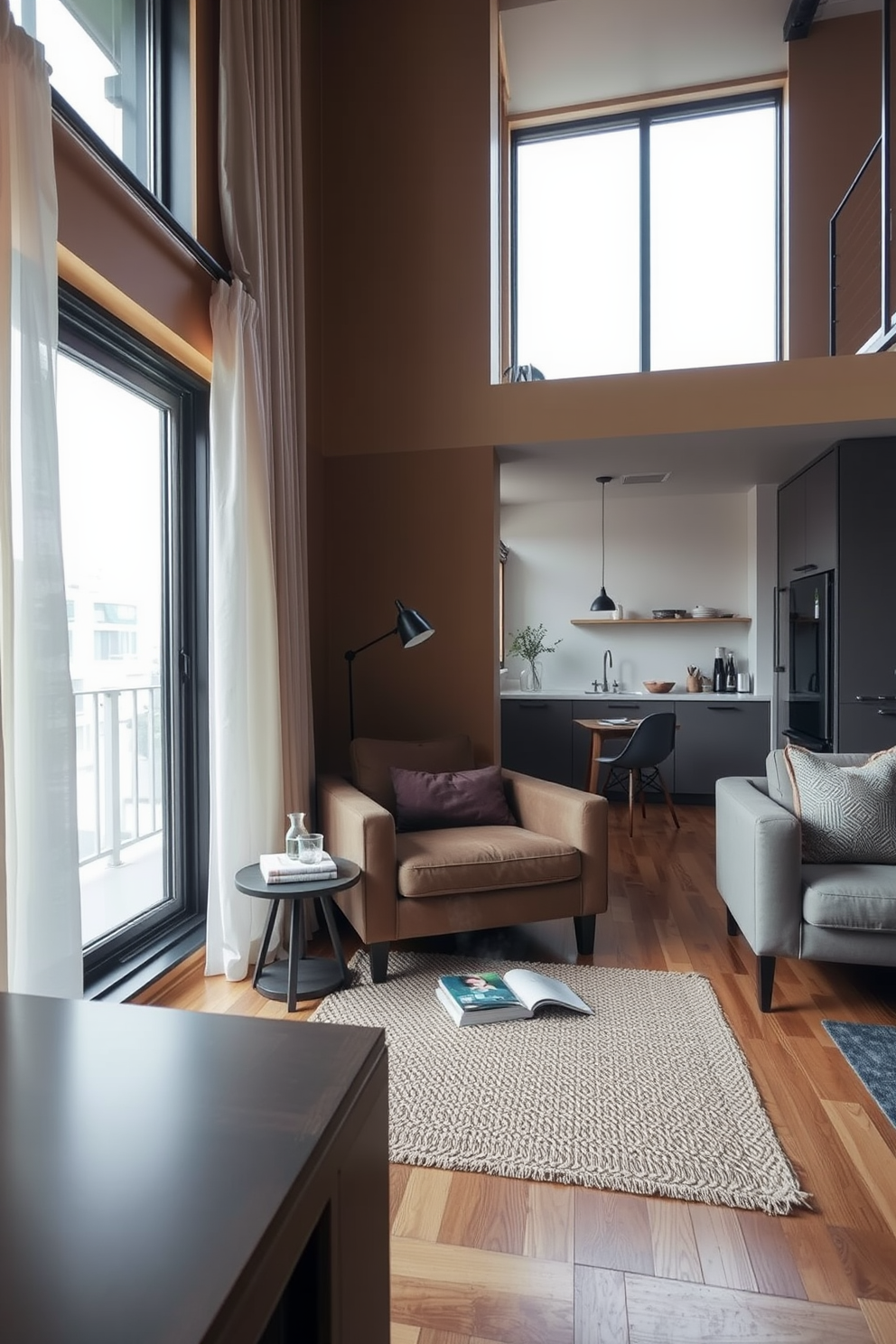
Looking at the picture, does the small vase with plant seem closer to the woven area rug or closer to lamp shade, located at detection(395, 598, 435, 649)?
lamp shade, located at detection(395, 598, 435, 649)

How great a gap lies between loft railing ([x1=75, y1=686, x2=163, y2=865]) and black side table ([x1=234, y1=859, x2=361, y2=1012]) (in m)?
1.01

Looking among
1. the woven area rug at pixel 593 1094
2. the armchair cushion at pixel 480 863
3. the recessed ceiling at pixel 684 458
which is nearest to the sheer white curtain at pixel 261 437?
the armchair cushion at pixel 480 863

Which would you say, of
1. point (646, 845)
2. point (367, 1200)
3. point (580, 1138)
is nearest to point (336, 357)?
point (646, 845)

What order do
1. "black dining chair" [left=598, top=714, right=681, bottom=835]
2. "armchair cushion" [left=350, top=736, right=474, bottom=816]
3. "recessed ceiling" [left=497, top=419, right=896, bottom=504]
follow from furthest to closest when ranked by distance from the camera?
1. "black dining chair" [left=598, top=714, right=681, bottom=835]
2. "recessed ceiling" [left=497, top=419, right=896, bottom=504]
3. "armchair cushion" [left=350, top=736, right=474, bottom=816]

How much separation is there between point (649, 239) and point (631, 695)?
3.15m

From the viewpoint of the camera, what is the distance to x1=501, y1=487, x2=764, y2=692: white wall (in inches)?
235

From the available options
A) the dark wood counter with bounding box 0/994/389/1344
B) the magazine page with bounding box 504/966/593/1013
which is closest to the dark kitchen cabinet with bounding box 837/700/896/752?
the magazine page with bounding box 504/966/593/1013

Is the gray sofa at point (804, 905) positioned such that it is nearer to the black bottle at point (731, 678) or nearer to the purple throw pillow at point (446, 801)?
the purple throw pillow at point (446, 801)

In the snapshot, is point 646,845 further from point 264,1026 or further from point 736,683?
point 264,1026

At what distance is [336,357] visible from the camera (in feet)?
13.0

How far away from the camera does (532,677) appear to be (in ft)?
20.7

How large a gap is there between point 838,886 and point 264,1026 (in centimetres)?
213

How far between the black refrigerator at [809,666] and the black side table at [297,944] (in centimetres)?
290

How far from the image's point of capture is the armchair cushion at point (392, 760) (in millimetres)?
3232
